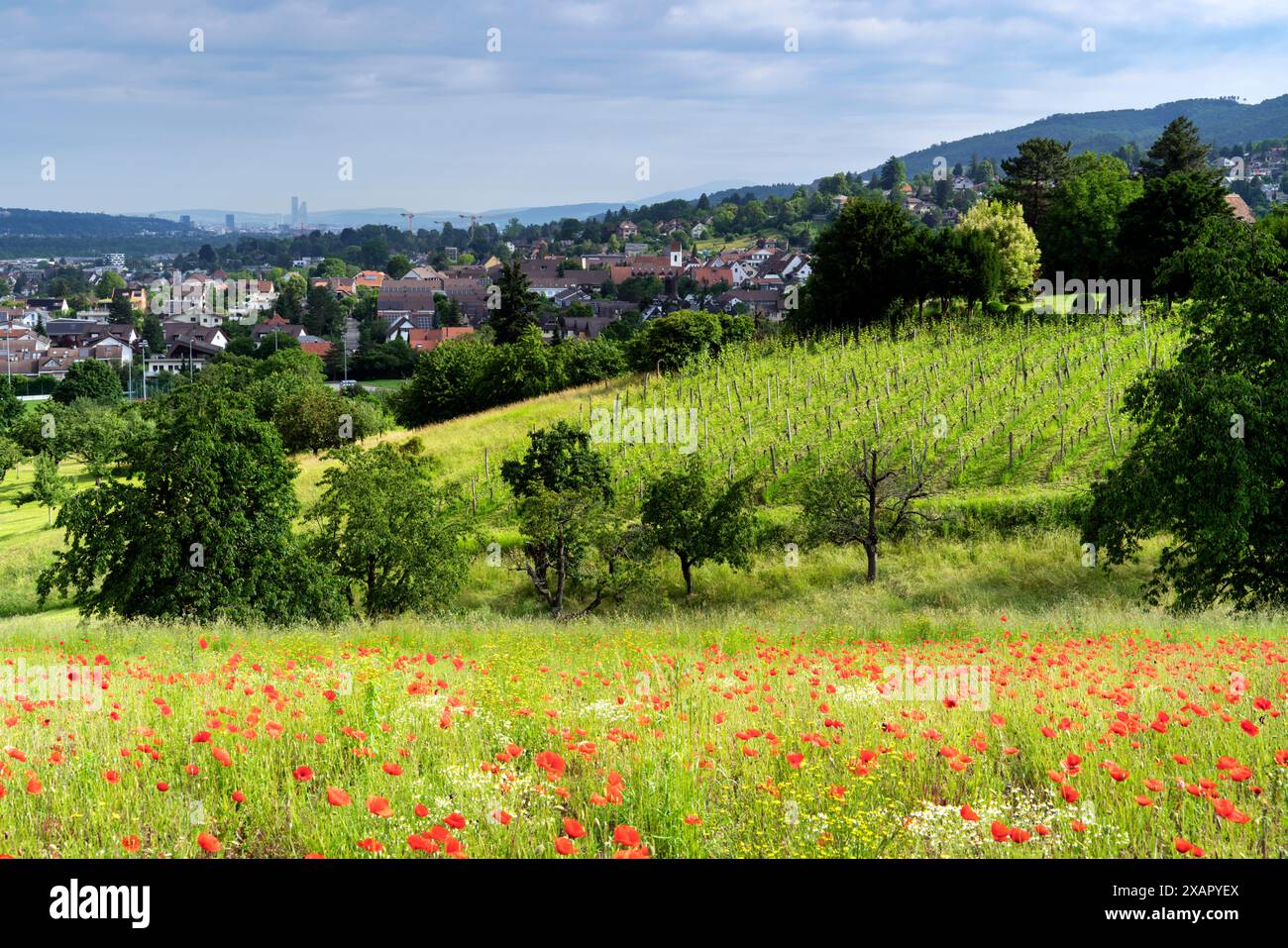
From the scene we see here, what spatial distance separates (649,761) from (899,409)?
35405mm

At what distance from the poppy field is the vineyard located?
25.8m

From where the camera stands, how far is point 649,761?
18.1 ft

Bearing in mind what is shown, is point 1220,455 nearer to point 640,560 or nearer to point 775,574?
point 775,574

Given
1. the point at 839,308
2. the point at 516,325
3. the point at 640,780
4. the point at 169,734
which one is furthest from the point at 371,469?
the point at 516,325

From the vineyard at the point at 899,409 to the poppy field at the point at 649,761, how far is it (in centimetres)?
2579

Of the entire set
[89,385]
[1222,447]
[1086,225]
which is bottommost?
[89,385]

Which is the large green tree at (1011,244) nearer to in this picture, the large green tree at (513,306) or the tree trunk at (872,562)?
the tree trunk at (872,562)

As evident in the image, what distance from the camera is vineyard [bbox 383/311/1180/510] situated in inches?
1342

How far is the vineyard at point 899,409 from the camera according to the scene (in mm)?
34094
